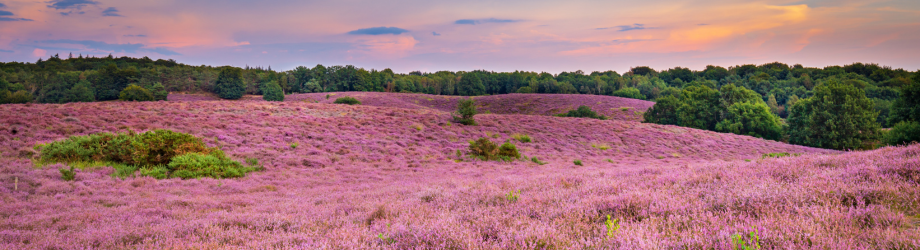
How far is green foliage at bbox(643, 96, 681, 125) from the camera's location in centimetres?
5397

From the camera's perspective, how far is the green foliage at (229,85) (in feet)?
236

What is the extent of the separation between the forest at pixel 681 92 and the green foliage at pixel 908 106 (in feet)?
0.30

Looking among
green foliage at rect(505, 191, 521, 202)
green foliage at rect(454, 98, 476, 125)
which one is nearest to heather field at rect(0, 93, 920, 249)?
green foliage at rect(505, 191, 521, 202)

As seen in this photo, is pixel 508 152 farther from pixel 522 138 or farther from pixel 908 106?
pixel 908 106

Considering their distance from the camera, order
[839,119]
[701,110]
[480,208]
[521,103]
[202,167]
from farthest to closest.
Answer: [521,103], [701,110], [839,119], [202,167], [480,208]

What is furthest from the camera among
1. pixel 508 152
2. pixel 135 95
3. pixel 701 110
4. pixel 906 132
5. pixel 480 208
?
pixel 701 110

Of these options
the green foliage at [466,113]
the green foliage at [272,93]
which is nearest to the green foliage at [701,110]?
the green foliage at [466,113]

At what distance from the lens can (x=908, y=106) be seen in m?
31.6

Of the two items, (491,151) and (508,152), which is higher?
(491,151)

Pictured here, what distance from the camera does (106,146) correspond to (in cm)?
1193

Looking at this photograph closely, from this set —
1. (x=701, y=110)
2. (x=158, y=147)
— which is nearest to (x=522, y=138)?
(x=158, y=147)

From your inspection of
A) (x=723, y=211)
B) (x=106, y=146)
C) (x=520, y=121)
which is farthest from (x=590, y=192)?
(x=520, y=121)

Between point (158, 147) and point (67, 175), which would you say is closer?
point (67, 175)

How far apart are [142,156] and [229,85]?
7199 centimetres
